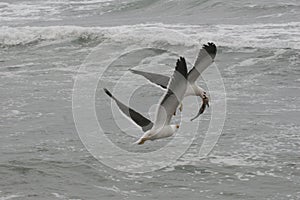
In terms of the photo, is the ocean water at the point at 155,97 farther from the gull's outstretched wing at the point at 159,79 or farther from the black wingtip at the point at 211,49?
the black wingtip at the point at 211,49

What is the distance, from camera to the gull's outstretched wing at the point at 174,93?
21.8 feet

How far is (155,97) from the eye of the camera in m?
13.4

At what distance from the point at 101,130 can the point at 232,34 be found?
31.2ft

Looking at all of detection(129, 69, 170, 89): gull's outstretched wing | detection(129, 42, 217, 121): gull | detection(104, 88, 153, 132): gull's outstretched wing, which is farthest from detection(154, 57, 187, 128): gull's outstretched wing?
detection(129, 69, 170, 89): gull's outstretched wing

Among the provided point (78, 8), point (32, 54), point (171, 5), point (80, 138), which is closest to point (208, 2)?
point (171, 5)

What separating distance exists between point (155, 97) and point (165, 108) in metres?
6.00

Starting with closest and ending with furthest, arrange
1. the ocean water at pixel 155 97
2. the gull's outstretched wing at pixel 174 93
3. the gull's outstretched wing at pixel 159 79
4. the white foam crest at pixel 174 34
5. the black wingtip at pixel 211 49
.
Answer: the gull's outstretched wing at pixel 174 93, the black wingtip at pixel 211 49, the gull's outstretched wing at pixel 159 79, the ocean water at pixel 155 97, the white foam crest at pixel 174 34

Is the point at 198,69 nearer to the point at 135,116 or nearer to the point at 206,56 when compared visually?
the point at 206,56

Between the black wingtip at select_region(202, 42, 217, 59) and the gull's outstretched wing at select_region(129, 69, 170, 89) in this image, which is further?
the gull's outstretched wing at select_region(129, 69, 170, 89)

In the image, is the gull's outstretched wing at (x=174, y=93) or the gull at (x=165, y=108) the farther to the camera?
the gull at (x=165, y=108)

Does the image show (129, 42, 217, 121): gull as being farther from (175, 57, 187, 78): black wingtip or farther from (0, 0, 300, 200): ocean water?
(0, 0, 300, 200): ocean water

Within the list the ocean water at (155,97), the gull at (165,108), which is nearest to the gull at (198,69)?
the gull at (165,108)

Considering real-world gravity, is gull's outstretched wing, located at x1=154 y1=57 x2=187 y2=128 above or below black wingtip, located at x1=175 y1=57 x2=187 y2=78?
below

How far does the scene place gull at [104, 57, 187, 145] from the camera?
6773 millimetres
